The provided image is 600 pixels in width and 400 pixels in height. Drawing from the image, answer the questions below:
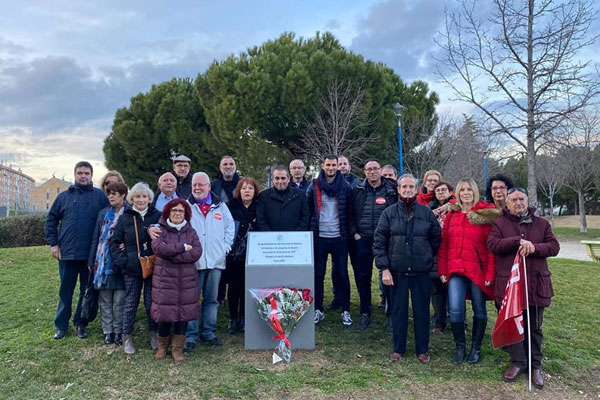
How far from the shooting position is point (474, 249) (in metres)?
4.42

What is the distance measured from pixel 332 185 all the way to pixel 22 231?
570 inches

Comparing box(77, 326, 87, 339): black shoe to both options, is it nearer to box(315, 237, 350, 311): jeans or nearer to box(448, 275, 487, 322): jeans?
box(315, 237, 350, 311): jeans

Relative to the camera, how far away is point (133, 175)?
73.4 ft

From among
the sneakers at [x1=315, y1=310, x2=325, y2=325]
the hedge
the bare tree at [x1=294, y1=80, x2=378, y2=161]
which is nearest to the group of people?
the sneakers at [x1=315, y1=310, x2=325, y2=325]

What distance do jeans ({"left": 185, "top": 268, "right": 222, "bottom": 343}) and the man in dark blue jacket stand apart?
1.34 m

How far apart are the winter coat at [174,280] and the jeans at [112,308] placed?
2.26 ft

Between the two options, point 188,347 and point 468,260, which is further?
point 188,347

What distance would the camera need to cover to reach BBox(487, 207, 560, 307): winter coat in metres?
4.07

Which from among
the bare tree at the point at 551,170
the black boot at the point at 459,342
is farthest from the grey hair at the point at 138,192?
the bare tree at the point at 551,170

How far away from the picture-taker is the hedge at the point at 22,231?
15211mm

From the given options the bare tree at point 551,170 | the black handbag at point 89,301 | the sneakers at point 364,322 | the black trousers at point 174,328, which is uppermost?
the bare tree at point 551,170

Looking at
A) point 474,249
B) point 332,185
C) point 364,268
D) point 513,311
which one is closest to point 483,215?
point 474,249

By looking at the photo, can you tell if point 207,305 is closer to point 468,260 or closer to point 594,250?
point 468,260

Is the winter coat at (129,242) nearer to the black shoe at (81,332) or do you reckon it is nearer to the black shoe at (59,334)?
the black shoe at (81,332)
